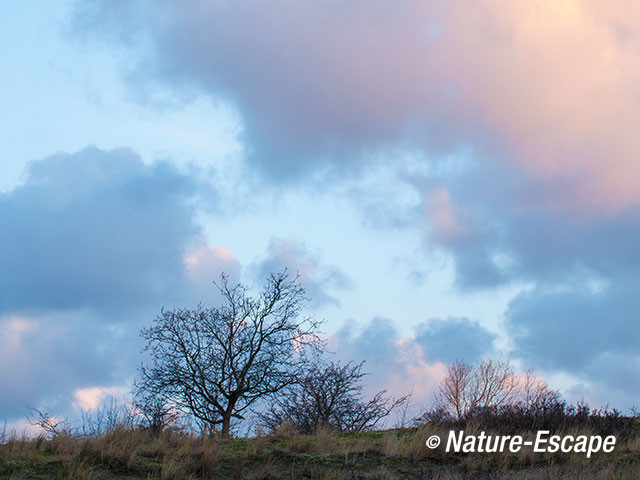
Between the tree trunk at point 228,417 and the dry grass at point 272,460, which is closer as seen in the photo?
the dry grass at point 272,460

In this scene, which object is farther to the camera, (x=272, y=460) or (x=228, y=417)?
(x=228, y=417)

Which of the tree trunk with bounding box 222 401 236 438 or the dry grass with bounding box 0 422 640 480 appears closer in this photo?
the dry grass with bounding box 0 422 640 480

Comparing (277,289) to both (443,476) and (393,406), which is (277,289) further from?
(443,476)

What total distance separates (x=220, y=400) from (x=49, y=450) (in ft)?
37.7

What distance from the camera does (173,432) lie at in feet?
45.0

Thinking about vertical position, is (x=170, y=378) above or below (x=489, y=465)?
above

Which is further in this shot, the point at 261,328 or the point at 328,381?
the point at 328,381

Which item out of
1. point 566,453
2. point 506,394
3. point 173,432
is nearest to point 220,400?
point 173,432

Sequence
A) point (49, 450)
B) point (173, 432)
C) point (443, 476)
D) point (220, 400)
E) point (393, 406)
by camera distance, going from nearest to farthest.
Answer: point (443, 476)
point (49, 450)
point (173, 432)
point (220, 400)
point (393, 406)

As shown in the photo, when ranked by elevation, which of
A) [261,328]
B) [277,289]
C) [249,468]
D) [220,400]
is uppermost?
[277,289]

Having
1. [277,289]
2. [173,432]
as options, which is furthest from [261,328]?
[173,432]

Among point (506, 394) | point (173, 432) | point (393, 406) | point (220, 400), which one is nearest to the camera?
point (173, 432)

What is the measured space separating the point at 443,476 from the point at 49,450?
25.0 ft

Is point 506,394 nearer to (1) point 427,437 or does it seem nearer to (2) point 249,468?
(1) point 427,437
